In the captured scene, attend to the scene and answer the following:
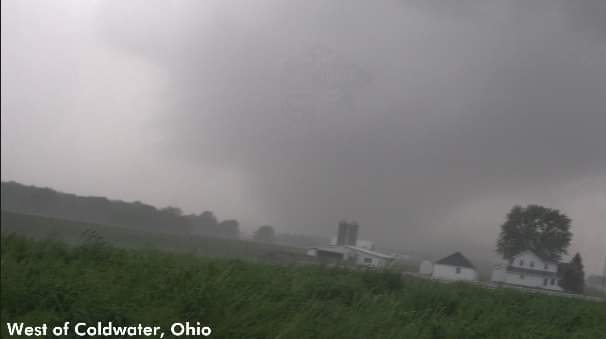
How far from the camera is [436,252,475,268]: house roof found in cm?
1331

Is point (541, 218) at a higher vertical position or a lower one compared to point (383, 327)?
higher

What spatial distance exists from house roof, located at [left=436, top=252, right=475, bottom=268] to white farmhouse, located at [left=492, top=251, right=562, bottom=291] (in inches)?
36.2

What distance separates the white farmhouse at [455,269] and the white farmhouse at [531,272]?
2.68ft

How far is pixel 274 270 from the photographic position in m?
13.1

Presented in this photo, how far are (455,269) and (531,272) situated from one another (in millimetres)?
1720

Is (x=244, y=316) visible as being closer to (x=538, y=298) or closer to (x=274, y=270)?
(x=274, y=270)

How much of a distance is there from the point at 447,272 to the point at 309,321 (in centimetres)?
571

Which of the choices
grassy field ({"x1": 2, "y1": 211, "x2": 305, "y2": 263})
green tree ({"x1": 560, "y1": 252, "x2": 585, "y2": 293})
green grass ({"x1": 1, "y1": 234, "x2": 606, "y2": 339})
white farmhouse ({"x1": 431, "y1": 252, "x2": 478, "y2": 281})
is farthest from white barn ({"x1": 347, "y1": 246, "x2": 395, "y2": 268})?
green tree ({"x1": 560, "y1": 252, "x2": 585, "y2": 293})

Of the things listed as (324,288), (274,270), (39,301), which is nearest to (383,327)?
(324,288)

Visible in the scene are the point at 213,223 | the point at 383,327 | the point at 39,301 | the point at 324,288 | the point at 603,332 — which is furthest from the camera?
the point at 213,223

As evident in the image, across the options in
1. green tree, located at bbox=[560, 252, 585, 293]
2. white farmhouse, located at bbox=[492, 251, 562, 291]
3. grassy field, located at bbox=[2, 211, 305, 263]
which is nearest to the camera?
green tree, located at bbox=[560, 252, 585, 293]

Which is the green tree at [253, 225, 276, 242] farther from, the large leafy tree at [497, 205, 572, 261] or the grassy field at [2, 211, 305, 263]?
the large leafy tree at [497, 205, 572, 261]

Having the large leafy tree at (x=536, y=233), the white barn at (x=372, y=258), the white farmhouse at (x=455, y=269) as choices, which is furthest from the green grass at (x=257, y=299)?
the large leafy tree at (x=536, y=233)

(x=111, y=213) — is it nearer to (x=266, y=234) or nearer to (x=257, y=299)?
(x=266, y=234)
